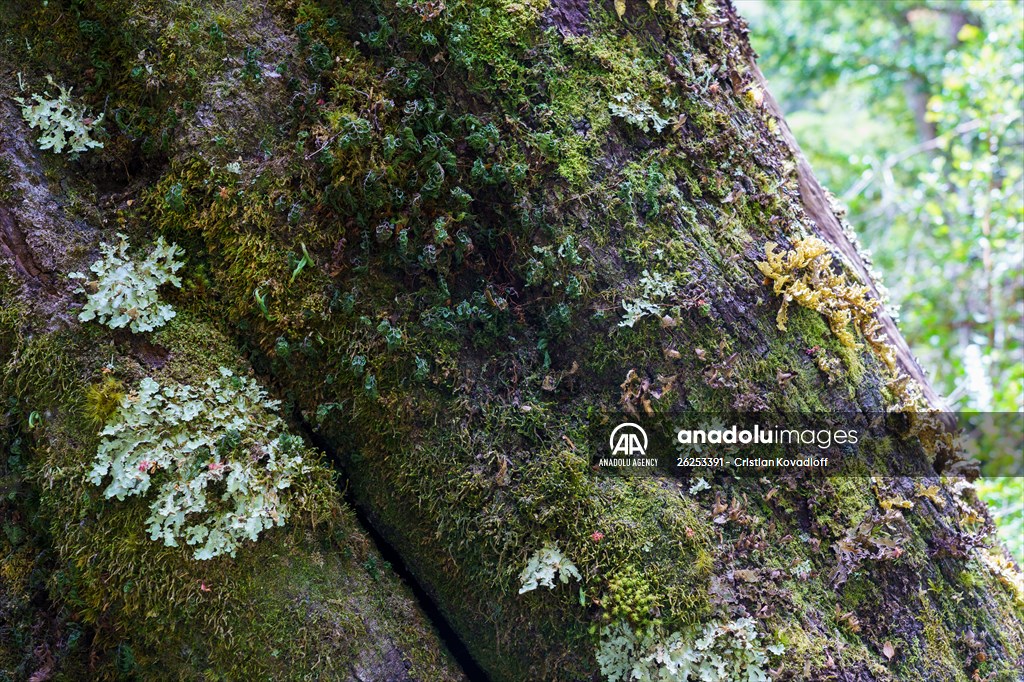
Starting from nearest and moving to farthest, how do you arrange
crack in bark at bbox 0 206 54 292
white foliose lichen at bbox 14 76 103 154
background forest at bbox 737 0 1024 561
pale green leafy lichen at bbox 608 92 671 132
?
1. crack in bark at bbox 0 206 54 292
2. white foliose lichen at bbox 14 76 103 154
3. pale green leafy lichen at bbox 608 92 671 132
4. background forest at bbox 737 0 1024 561

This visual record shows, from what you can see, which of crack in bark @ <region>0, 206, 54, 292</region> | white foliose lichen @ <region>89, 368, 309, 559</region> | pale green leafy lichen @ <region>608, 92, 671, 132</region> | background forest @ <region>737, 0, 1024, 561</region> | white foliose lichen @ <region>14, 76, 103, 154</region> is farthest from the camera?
background forest @ <region>737, 0, 1024, 561</region>

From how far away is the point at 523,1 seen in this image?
2.76 meters

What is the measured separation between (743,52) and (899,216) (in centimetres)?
661

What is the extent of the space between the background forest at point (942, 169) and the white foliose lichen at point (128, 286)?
14.7ft

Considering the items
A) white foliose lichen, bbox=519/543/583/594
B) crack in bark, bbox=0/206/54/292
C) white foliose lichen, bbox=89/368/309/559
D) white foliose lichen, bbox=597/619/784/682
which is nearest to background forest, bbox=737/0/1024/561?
white foliose lichen, bbox=597/619/784/682

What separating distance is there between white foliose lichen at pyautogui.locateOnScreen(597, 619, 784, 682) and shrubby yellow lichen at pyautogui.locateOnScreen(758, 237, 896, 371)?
1.27 metres

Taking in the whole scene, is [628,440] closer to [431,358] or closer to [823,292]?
[431,358]

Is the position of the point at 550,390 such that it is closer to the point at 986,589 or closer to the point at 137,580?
the point at 137,580

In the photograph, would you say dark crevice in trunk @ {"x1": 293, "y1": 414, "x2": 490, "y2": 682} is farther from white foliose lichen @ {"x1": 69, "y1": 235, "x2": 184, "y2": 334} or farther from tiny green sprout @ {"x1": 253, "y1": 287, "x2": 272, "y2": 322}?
white foliose lichen @ {"x1": 69, "y1": 235, "x2": 184, "y2": 334}

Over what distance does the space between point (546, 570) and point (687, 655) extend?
0.59m

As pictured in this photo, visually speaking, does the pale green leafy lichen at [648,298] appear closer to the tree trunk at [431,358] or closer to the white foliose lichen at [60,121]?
the tree trunk at [431,358]

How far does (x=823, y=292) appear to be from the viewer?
2.97 meters

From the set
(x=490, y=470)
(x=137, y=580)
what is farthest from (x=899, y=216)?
(x=137, y=580)

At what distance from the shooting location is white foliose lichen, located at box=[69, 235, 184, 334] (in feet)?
8.18
